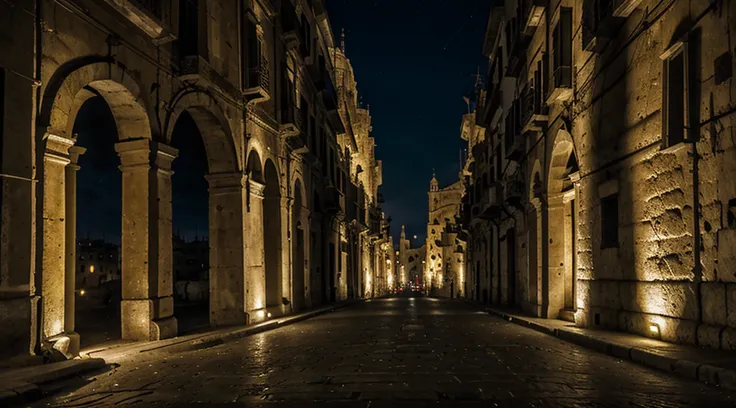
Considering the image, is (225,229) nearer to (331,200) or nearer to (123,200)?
(123,200)

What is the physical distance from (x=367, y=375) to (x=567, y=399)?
2.54 metres

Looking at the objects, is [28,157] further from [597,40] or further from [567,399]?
[597,40]

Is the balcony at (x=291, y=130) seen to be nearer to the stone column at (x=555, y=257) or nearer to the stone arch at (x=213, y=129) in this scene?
the stone arch at (x=213, y=129)

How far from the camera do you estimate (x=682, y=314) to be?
905 cm

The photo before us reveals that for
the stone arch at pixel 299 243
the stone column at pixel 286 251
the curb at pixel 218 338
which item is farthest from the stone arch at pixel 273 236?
the stone arch at pixel 299 243

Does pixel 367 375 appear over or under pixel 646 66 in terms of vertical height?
under

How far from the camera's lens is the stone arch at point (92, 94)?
8734mm

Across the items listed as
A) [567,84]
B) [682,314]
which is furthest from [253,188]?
[682,314]

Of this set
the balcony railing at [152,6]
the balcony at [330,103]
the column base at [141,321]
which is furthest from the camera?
the balcony at [330,103]

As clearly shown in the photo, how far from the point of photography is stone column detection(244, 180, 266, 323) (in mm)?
16422

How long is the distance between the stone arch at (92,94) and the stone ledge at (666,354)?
8870 millimetres

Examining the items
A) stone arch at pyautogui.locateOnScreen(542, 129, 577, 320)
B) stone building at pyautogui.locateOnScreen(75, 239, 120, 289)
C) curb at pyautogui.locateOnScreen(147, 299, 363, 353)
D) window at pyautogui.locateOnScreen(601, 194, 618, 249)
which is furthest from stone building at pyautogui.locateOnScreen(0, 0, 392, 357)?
stone building at pyautogui.locateOnScreen(75, 239, 120, 289)

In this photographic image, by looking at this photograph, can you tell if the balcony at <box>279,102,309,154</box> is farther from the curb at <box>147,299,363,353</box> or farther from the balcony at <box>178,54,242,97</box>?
the curb at <box>147,299,363,353</box>

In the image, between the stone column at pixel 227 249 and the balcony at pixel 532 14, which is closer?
the stone column at pixel 227 249
